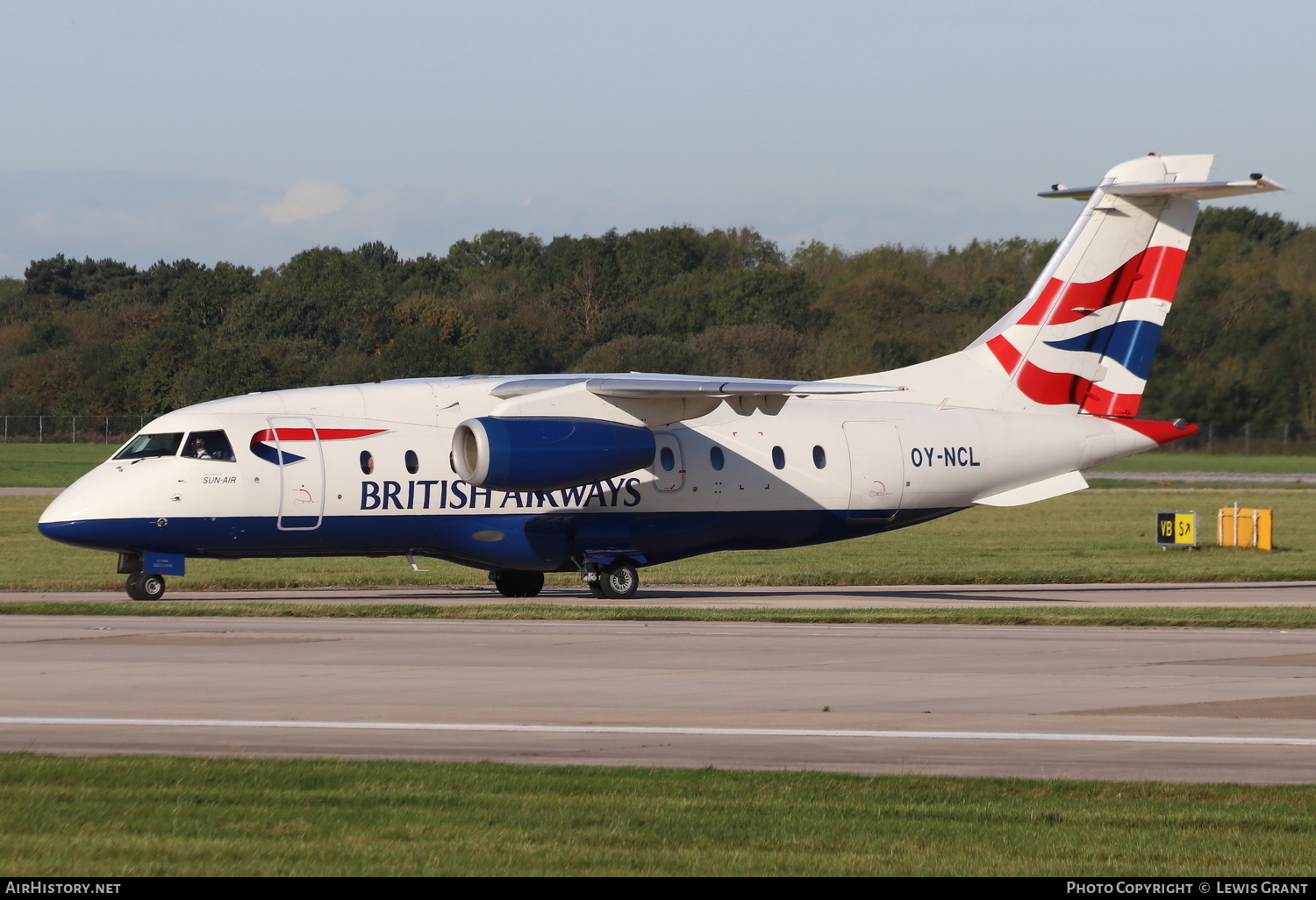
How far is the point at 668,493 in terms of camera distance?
26.6 meters

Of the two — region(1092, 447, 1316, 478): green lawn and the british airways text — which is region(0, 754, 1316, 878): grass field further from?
region(1092, 447, 1316, 478): green lawn

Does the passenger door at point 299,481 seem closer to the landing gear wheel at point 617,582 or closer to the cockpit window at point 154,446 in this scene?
the cockpit window at point 154,446

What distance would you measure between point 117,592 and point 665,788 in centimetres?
1889

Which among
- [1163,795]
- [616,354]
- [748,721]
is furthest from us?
[616,354]

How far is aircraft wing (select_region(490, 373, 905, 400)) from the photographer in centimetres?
2383

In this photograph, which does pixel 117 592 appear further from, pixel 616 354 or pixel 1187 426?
pixel 616 354

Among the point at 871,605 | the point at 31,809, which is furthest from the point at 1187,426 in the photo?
the point at 31,809

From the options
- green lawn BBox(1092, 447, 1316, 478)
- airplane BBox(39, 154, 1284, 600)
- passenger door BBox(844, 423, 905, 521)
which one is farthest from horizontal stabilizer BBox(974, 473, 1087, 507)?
green lawn BBox(1092, 447, 1316, 478)

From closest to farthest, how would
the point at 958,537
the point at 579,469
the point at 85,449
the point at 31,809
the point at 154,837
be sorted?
the point at 154,837
the point at 31,809
the point at 579,469
the point at 958,537
the point at 85,449

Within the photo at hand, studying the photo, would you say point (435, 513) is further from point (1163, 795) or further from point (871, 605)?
point (1163, 795)

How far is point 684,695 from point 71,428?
72.4 meters

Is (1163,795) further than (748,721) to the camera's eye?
No

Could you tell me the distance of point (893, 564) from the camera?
34.0m

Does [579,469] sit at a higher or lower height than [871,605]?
higher
